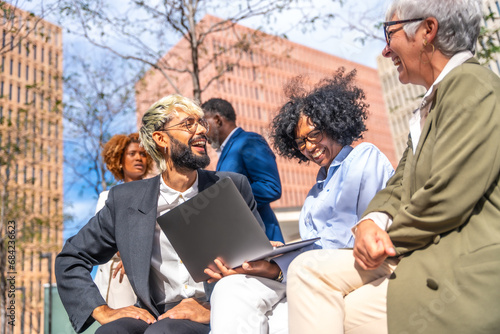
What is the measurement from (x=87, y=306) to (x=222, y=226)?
3.19 ft

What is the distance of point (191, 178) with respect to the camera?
126 inches

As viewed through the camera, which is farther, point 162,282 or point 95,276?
point 95,276

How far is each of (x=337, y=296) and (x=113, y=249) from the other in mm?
1647

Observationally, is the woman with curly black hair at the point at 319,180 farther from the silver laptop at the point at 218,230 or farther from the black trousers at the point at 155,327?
the black trousers at the point at 155,327

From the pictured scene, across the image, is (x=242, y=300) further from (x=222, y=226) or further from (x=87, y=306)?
(x=87, y=306)

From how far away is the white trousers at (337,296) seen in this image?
5.96 feet

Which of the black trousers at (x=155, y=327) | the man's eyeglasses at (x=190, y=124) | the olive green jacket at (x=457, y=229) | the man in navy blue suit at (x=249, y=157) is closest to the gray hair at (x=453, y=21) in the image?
the olive green jacket at (x=457, y=229)

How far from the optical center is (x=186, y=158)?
10.4 feet

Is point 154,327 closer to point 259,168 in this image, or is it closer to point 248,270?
point 248,270

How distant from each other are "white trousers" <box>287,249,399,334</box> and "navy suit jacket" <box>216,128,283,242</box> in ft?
6.26

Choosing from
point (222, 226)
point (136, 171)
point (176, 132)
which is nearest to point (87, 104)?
point (136, 171)

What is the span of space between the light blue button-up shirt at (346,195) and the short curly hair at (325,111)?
0.37 m

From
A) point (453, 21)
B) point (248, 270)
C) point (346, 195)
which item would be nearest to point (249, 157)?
point (346, 195)

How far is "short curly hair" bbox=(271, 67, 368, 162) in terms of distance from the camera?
3.29 metres
